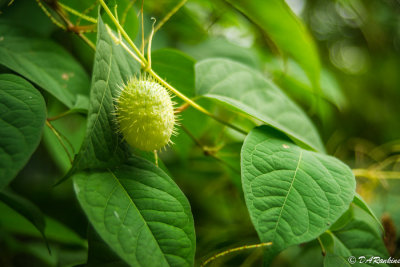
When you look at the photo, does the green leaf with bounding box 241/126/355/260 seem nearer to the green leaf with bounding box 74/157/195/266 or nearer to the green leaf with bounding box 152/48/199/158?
the green leaf with bounding box 74/157/195/266

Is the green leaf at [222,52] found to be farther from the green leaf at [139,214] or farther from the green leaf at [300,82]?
the green leaf at [139,214]

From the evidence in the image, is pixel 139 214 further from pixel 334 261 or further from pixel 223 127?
pixel 223 127

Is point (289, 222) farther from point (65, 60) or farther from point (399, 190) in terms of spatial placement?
point (399, 190)

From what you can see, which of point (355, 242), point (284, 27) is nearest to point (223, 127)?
point (284, 27)

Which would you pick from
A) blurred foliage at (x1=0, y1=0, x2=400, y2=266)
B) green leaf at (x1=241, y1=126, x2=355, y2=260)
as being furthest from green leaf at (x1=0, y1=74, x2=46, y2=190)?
green leaf at (x1=241, y1=126, x2=355, y2=260)

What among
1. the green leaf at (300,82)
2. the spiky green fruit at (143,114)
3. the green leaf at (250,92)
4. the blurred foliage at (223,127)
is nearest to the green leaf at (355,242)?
the blurred foliage at (223,127)

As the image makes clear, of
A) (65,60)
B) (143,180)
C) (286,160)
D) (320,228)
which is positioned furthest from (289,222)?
(65,60)
